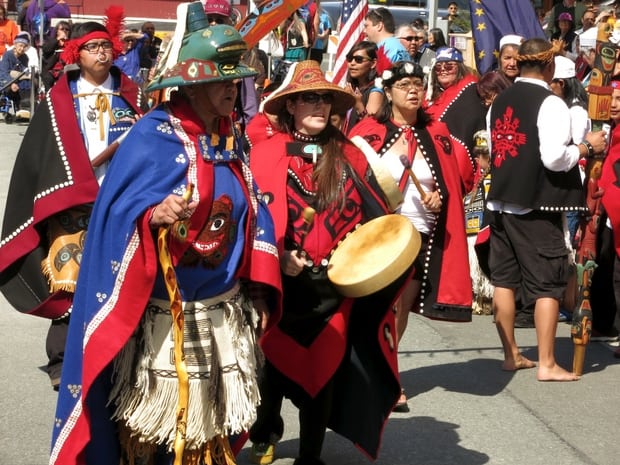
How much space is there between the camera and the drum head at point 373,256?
4.78 metres

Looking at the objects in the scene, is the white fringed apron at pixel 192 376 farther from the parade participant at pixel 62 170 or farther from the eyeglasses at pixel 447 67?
the eyeglasses at pixel 447 67

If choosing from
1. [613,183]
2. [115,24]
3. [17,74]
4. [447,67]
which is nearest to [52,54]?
[17,74]

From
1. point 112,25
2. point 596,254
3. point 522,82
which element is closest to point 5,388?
point 112,25

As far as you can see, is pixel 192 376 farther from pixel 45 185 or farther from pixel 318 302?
pixel 45 185

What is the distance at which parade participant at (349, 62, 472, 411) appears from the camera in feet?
20.3

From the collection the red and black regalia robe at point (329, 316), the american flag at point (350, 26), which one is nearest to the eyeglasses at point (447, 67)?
the american flag at point (350, 26)

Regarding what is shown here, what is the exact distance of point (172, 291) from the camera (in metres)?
3.93

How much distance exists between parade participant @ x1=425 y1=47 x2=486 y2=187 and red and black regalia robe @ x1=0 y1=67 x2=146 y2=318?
303 cm

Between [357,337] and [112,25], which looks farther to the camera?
[112,25]

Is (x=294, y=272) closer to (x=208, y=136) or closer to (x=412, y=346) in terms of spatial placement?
(x=208, y=136)

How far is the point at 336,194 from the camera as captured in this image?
4.97 m

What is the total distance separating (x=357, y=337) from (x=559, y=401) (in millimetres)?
1847

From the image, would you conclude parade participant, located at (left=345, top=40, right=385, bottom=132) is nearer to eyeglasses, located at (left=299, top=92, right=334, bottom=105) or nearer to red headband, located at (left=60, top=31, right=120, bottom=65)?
red headband, located at (left=60, top=31, right=120, bottom=65)

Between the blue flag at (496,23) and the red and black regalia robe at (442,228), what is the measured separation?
288cm
